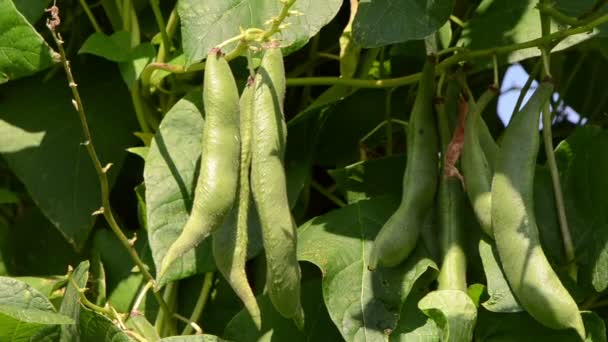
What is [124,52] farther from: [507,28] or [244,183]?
[507,28]

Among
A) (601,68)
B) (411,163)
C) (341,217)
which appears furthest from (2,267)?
(601,68)

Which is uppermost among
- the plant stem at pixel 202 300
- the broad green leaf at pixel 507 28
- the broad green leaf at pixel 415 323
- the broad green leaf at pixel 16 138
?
the broad green leaf at pixel 507 28

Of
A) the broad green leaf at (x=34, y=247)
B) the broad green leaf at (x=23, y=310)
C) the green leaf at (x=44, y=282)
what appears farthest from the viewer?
the broad green leaf at (x=34, y=247)

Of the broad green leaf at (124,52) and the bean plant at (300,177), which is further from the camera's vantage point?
the broad green leaf at (124,52)

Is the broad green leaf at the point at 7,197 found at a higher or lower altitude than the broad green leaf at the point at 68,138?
lower

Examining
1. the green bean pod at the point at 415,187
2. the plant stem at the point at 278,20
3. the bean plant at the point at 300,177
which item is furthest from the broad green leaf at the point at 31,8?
the green bean pod at the point at 415,187

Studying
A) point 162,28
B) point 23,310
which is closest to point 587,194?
point 162,28

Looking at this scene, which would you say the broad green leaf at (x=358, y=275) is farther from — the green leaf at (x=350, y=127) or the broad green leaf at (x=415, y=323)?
the green leaf at (x=350, y=127)
